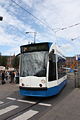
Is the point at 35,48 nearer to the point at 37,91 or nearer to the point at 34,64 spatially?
the point at 34,64

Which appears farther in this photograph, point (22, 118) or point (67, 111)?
point (67, 111)

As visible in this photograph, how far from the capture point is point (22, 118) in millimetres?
6398

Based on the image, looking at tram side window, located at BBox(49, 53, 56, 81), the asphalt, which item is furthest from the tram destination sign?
the asphalt

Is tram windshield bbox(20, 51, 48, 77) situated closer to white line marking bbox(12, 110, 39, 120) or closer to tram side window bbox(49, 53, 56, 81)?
tram side window bbox(49, 53, 56, 81)

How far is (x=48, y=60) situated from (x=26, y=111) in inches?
126

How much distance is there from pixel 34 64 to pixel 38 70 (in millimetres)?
444

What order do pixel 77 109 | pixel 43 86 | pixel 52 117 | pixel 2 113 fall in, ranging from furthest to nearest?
pixel 43 86, pixel 77 109, pixel 2 113, pixel 52 117

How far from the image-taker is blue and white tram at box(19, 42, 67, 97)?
9086 millimetres

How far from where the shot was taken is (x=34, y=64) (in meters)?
9.52

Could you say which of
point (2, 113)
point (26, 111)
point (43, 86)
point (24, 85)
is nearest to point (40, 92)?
point (43, 86)

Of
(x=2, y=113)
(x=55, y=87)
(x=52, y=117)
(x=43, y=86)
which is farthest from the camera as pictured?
(x=55, y=87)

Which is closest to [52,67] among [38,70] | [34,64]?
[38,70]

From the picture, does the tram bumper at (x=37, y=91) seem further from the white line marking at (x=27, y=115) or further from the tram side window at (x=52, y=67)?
the white line marking at (x=27, y=115)

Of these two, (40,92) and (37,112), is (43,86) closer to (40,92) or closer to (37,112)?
(40,92)
